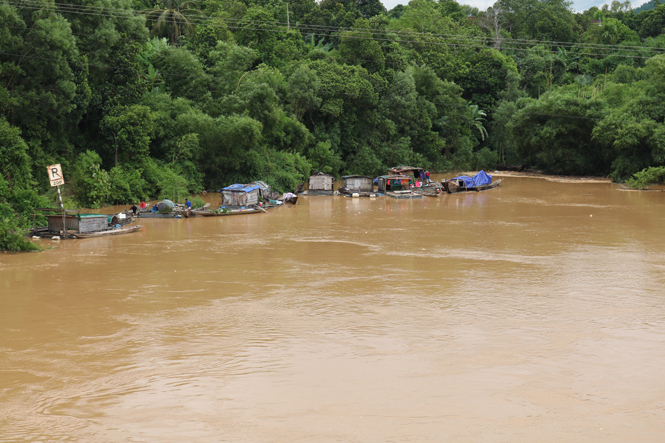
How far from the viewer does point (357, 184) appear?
37625mm

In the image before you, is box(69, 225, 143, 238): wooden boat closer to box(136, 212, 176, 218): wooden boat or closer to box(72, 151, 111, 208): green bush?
box(136, 212, 176, 218): wooden boat

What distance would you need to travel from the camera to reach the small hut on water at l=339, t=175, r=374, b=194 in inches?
1476

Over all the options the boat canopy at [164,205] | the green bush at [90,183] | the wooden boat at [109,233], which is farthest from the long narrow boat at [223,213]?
the green bush at [90,183]

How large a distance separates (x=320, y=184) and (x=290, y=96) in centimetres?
748

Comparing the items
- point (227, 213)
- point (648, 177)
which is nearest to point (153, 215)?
point (227, 213)

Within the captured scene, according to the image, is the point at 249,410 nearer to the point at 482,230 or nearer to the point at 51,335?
the point at 51,335

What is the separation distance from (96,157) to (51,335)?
19.7 meters

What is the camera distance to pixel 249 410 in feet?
28.8

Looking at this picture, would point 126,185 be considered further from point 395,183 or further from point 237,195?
point 395,183

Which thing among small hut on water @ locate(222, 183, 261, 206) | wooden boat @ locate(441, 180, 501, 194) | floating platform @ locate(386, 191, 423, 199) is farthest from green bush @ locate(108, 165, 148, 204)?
wooden boat @ locate(441, 180, 501, 194)

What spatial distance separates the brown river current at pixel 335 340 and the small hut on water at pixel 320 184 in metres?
15.0

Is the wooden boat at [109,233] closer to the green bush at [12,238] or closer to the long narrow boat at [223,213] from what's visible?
the green bush at [12,238]

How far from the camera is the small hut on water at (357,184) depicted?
123ft

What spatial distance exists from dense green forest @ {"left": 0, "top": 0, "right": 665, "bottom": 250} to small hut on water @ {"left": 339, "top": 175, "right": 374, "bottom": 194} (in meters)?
3.01
